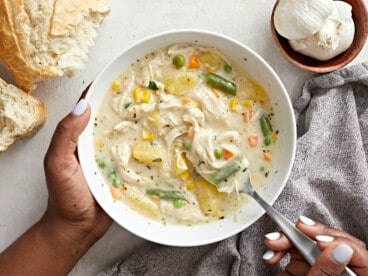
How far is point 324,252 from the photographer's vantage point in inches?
111

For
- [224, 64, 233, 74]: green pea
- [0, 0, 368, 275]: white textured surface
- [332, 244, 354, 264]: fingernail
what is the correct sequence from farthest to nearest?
[0, 0, 368, 275]: white textured surface < [224, 64, 233, 74]: green pea < [332, 244, 354, 264]: fingernail

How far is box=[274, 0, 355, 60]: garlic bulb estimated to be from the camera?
9.91ft

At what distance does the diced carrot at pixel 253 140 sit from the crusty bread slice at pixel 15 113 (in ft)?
3.35

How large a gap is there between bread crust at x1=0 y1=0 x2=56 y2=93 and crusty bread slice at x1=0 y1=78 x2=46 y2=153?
0.25ft

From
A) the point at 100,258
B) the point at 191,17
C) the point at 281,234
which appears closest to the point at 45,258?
the point at 100,258

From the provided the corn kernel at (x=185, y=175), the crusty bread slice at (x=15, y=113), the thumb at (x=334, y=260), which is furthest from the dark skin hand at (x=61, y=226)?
the thumb at (x=334, y=260)

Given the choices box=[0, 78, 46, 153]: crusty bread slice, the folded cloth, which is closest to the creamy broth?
the folded cloth

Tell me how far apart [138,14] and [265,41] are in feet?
2.16

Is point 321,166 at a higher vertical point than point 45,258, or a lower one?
higher

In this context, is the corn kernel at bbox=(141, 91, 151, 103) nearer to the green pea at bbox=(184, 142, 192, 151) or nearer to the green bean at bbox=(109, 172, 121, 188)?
the green pea at bbox=(184, 142, 192, 151)

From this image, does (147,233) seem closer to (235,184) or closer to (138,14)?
(235,184)

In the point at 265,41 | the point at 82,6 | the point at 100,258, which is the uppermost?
the point at 82,6

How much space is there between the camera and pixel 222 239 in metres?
3.00

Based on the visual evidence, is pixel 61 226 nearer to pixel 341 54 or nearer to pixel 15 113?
pixel 15 113
